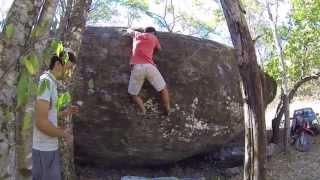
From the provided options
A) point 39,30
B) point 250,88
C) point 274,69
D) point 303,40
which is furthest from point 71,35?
point 274,69

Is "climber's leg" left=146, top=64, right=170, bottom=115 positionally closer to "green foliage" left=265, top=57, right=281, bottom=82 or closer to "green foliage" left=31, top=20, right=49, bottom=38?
"green foliage" left=265, top=57, right=281, bottom=82

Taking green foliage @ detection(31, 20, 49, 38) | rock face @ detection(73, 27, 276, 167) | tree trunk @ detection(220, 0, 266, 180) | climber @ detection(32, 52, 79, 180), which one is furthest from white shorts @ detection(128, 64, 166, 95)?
green foliage @ detection(31, 20, 49, 38)

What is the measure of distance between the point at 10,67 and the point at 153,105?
6.31 metres

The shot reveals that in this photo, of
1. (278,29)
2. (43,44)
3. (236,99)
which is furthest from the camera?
(278,29)

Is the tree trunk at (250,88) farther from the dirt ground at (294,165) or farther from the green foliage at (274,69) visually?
the green foliage at (274,69)

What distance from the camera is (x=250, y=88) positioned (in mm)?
7270

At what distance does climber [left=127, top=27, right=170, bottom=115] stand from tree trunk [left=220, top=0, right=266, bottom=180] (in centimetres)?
167

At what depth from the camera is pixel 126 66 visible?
892 centimetres

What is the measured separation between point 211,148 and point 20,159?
7196 mm

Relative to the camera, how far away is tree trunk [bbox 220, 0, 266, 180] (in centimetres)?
716

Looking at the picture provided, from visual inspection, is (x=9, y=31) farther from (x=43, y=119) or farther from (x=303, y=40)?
(x=303, y=40)

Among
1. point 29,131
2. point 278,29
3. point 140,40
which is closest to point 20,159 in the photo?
point 29,131

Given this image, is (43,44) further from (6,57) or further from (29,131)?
(29,131)

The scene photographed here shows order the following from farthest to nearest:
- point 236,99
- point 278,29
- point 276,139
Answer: point 278,29, point 276,139, point 236,99
